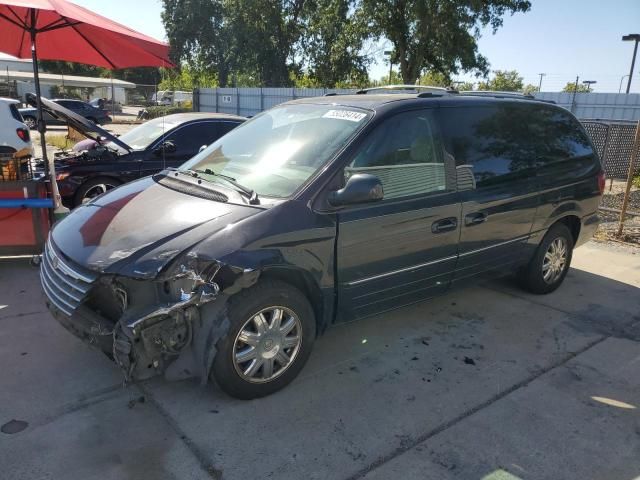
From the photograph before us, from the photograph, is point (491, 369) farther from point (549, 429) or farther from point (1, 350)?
point (1, 350)

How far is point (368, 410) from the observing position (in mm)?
3139

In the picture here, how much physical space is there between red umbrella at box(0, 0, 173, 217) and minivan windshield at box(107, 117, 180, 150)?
4.96 feet

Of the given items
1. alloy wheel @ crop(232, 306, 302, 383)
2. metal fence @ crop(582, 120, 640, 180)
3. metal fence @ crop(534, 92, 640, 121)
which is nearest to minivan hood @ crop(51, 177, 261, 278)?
alloy wheel @ crop(232, 306, 302, 383)

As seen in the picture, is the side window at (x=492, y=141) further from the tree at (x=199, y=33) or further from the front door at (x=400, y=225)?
the tree at (x=199, y=33)

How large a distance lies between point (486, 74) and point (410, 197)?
28634 millimetres

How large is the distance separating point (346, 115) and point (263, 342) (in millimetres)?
1726

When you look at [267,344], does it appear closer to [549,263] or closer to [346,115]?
[346,115]

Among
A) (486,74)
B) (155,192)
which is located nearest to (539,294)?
(155,192)

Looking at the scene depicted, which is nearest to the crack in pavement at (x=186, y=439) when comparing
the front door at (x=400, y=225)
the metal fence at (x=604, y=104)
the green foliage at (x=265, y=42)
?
the front door at (x=400, y=225)

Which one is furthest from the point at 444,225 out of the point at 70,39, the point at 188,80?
the point at 188,80

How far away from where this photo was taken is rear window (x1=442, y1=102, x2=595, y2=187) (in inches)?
158

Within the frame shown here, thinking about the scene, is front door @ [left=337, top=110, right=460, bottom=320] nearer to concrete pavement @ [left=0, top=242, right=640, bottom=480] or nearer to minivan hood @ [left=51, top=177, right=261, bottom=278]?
concrete pavement @ [left=0, top=242, right=640, bottom=480]

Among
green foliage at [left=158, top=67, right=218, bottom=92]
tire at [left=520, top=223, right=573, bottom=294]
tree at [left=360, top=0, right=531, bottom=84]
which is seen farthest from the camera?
green foliage at [left=158, top=67, right=218, bottom=92]

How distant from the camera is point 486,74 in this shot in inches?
1147
